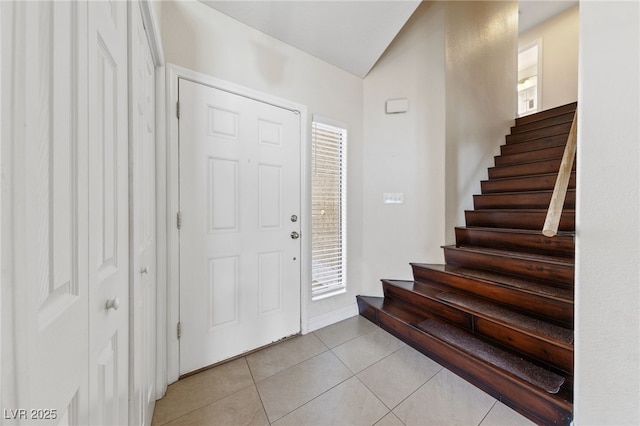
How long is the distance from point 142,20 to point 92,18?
76 centimetres

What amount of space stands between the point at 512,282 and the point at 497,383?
0.72 m

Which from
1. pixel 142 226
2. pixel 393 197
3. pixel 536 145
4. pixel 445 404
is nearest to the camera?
pixel 142 226

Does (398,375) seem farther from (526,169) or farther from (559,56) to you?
(559,56)

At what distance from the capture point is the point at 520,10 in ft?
13.6

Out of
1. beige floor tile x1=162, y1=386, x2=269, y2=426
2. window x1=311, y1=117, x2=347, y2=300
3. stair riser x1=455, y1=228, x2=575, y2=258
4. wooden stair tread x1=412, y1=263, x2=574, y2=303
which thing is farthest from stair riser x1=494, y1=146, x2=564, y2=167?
beige floor tile x1=162, y1=386, x2=269, y2=426

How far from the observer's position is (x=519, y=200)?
2.33 metres

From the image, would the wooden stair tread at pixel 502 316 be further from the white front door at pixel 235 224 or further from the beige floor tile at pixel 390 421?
the white front door at pixel 235 224

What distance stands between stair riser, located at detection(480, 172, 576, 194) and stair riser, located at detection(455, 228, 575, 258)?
617 millimetres

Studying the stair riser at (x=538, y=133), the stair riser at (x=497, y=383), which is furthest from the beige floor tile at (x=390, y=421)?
the stair riser at (x=538, y=133)

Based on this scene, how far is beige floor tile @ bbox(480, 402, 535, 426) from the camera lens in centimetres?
125

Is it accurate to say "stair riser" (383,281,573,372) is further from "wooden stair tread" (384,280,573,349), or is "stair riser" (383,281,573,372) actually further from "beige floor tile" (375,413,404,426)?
"beige floor tile" (375,413,404,426)

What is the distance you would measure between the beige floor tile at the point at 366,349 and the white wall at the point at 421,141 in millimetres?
570

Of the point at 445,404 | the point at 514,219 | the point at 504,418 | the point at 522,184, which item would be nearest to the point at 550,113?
the point at 522,184

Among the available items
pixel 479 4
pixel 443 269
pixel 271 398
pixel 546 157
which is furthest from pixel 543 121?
pixel 271 398
